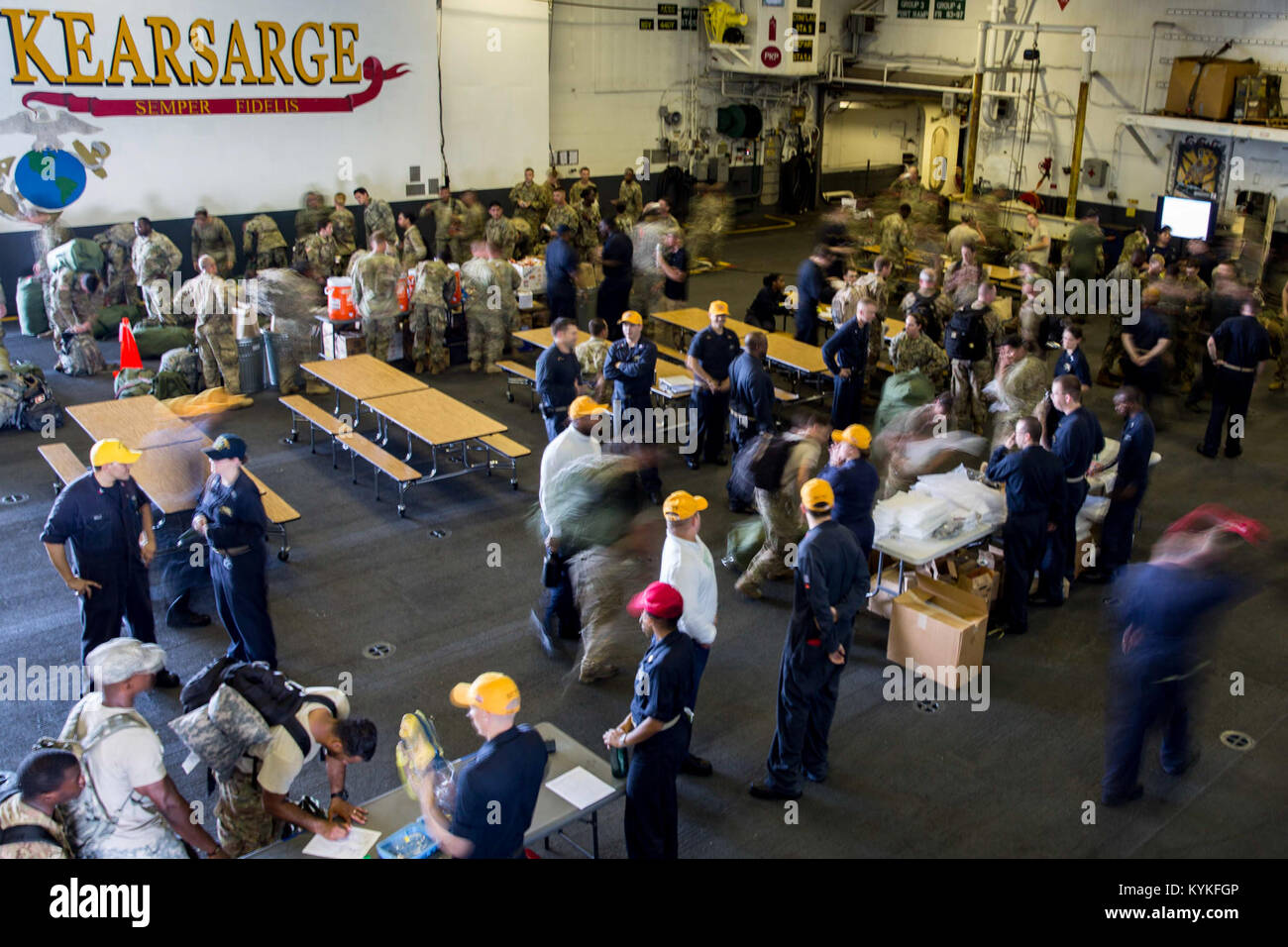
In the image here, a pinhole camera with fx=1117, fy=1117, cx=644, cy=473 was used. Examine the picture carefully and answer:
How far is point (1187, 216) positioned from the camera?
16094 millimetres

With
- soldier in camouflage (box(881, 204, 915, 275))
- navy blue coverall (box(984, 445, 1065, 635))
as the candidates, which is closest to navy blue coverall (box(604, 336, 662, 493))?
navy blue coverall (box(984, 445, 1065, 635))

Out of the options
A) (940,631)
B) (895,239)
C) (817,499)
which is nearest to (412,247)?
(895,239)

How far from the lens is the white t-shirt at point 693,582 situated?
540 cm

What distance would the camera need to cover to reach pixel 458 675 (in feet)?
22.5

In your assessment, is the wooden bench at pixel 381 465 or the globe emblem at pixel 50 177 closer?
the wooden bench at pixel 381 465

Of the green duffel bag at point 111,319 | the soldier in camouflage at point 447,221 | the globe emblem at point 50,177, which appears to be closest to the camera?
the green duffel bag at point 111,319

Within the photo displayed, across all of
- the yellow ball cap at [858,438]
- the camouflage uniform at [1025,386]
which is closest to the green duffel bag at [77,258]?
the yellow ball cap at [858,438]

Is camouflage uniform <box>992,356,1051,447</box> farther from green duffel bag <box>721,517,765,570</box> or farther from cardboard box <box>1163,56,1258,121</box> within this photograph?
cardboard box <box>1163,56,1258,121</box>

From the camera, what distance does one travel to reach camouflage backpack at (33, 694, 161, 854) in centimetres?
406

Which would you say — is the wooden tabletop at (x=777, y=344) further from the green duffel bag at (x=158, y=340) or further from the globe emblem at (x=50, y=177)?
the globe emblem at (x=50, y=177)

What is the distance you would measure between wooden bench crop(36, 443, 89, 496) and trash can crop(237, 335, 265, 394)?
2.57 m

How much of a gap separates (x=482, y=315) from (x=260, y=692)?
8.61 m

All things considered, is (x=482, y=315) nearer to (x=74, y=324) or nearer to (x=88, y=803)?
(x=74, y=324)

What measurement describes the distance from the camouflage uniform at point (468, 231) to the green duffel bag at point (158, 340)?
15.9ft
